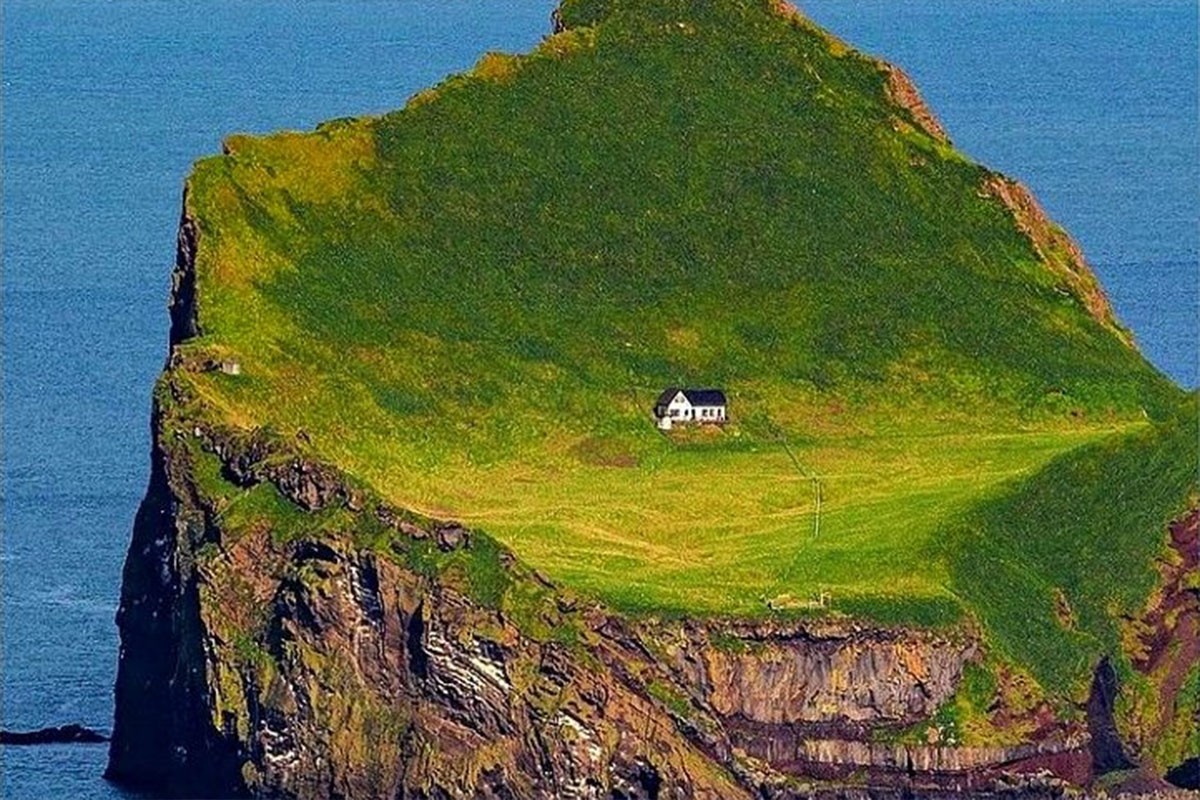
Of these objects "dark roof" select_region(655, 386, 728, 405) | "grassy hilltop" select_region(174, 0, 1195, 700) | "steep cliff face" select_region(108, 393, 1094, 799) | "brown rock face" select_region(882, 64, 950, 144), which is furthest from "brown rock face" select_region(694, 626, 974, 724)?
"brown rock face" select_region(882, 64, 950, 144)

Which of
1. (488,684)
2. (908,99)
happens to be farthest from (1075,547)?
(908,99)

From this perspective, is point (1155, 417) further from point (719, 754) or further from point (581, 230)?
point (719, 754)

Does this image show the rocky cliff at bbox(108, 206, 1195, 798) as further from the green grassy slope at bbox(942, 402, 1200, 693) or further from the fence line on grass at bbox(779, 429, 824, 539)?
the fence line on grass at bbox(779, 429, 824, 539)

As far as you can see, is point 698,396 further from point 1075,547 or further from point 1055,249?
point 1055,249

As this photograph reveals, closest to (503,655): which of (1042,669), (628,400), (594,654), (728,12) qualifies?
(594,654)

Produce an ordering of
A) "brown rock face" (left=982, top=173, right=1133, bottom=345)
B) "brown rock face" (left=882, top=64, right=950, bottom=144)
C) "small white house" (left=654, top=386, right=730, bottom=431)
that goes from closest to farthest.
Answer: "small white house" (left=654, top=386, right=730, bottom=431), "brown rock face" (left=982, top=173, right=1133, bottom=345), "brown rock face" (left=882, top=64, right=950, bottom=144)

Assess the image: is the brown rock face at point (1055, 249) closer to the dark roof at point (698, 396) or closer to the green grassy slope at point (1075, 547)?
the green grassy slope at point (1075, 547)

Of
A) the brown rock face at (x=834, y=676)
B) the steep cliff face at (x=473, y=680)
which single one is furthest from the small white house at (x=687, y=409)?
the brown rock face at (x=834, y=676)
